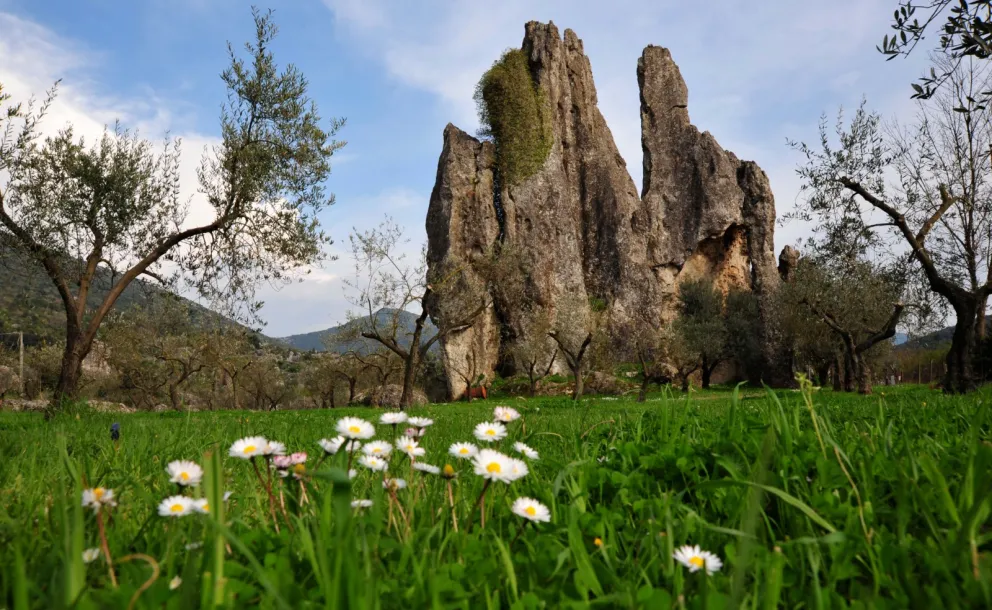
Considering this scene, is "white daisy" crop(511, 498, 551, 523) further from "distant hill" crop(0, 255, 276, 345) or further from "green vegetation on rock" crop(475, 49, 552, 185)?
"green vegetation on rock" crop(475, 49, 552, 185)

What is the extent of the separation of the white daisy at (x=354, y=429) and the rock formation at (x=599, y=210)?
4450 cm

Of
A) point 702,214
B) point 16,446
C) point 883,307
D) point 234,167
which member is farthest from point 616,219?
point 16,446

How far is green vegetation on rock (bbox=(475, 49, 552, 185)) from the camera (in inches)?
2069

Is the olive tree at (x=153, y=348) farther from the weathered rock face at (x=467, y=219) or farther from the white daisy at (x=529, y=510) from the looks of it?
the white daisy at (x=529, y=510)

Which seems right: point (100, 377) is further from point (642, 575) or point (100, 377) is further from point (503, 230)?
point (642, 575)

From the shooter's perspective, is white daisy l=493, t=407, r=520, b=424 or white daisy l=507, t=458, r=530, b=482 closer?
white daisy l=507, t=458, r=530, b=482

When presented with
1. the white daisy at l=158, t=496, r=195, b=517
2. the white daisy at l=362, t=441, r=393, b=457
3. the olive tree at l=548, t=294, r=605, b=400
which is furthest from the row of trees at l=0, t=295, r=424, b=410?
the white daisy at l=158, t=496, r=195, b=517

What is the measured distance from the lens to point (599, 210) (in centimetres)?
5619

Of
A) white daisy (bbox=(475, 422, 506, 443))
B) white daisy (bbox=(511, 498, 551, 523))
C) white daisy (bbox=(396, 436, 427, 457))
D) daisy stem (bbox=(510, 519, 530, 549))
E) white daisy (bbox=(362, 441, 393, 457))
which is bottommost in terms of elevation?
daisy stem (bbox=(510, 519, 530, 549))

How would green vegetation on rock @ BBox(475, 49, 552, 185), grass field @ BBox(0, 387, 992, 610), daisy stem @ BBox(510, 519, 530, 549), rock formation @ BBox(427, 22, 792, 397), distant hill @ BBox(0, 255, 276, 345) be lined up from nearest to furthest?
1. grass field @ BBox(0, 387, 992, 610)
2. daisy stem @ BBox(510, 519, 530, 549)
3. distant hill @ BBox(0, 255, 276, 345)
4. rock formation @ BBox(427, 22, 792, 397)
5. green vegetation on rock @ BBox(475, 49, 552, 185)

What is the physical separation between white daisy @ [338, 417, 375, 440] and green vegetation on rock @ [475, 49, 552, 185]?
5127 centimetres

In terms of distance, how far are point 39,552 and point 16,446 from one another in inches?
177

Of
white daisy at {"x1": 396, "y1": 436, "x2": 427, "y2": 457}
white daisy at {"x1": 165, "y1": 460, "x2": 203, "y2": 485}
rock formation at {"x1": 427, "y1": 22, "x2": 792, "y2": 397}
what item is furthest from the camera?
rock formation at {"x1": 427, "y1": 22, "x2": 792, "y2": 397}

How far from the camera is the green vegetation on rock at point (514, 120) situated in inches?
2069
